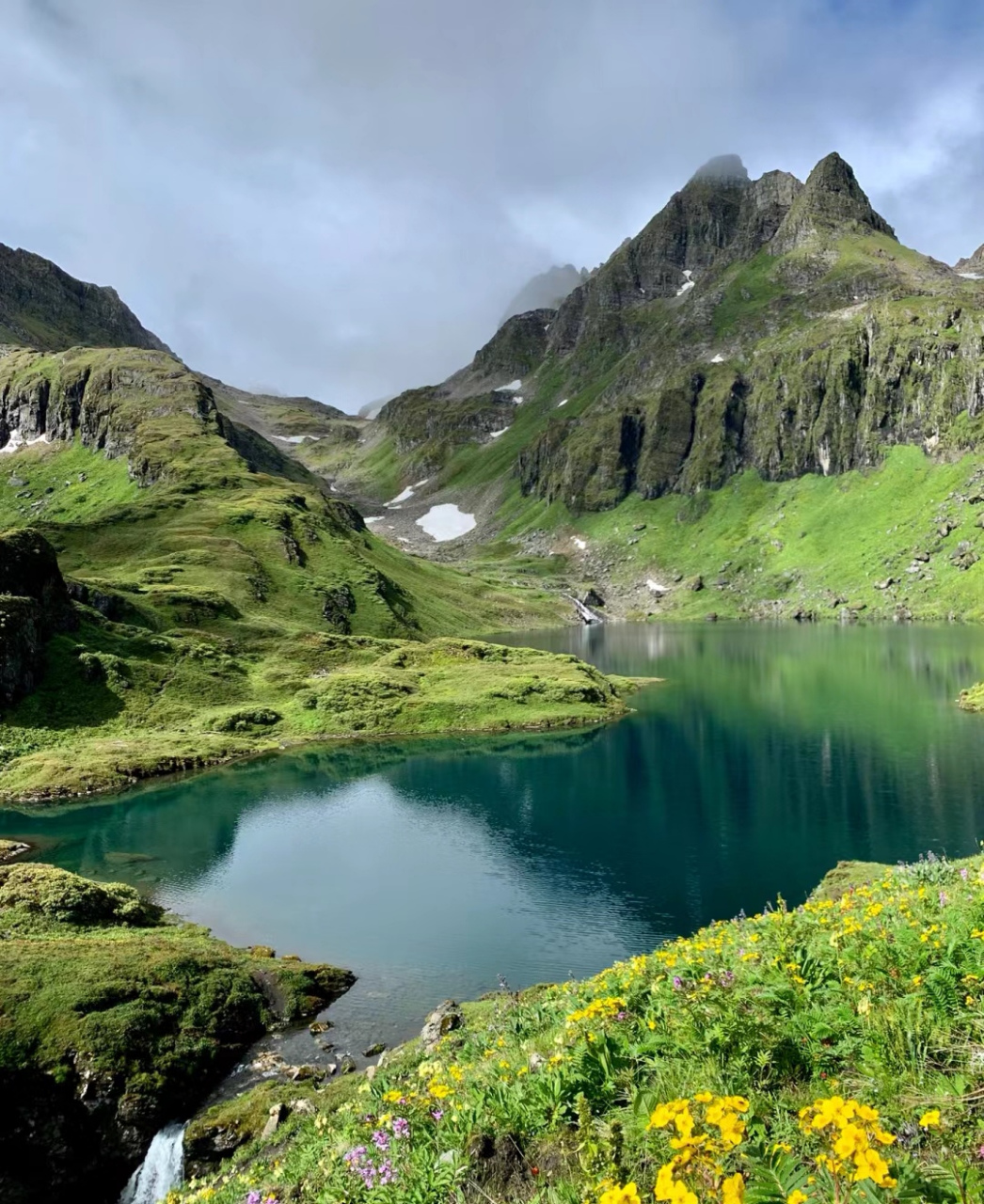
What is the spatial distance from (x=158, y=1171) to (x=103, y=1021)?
5749mm

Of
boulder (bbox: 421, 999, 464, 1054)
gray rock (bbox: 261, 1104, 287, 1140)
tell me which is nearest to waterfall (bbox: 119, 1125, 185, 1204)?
gray rock (bbox: 261, 1104, 287, 1140)

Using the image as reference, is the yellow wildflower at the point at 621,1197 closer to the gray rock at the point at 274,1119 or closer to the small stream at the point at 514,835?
the gray rock at the point at 274,1119

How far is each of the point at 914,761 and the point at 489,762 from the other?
142 ft

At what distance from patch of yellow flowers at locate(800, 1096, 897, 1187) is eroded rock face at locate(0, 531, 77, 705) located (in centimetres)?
10158

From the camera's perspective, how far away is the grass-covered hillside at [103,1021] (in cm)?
2375

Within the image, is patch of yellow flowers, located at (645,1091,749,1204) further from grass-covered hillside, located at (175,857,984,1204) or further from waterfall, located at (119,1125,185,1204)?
waterfall, located at (119,1125,185,1204)

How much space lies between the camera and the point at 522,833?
60.9 metres

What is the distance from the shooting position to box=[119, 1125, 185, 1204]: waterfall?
910 inches

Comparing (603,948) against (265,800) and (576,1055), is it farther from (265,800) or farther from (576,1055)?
(265,800)

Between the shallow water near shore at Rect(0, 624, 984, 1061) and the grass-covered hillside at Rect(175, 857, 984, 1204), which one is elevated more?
the grass-covered hillside at Rect(175, 857, 984, 1204)

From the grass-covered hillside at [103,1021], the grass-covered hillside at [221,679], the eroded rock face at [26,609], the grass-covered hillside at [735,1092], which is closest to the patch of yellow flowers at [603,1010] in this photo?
the grass-covered hillside at [735,1092]

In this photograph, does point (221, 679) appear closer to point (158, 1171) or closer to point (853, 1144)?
point (158, 1171)

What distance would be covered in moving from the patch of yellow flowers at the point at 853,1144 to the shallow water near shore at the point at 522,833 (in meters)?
29.4

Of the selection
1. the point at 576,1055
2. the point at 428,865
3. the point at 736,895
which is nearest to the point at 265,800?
the point at 428,865
